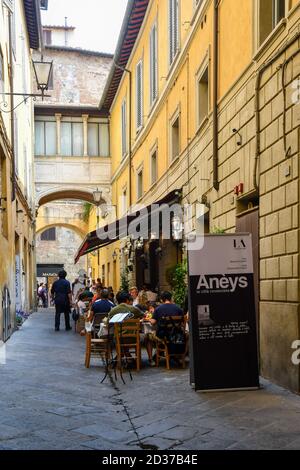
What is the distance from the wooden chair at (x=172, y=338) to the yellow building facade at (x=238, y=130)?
1356mm

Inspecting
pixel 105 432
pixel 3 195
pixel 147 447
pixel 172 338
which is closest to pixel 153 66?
pixel 3 195

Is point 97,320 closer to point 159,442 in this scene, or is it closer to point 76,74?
point 159,442

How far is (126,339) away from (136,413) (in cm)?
285

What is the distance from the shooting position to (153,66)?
59.4 feet

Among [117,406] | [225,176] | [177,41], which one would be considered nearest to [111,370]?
[117,406]

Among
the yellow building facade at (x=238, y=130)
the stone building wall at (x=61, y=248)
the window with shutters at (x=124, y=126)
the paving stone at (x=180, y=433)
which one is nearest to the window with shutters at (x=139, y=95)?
the yellow building facade at (x=238, y=130)

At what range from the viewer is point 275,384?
296 inches

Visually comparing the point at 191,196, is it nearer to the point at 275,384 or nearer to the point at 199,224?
the point at 199,224

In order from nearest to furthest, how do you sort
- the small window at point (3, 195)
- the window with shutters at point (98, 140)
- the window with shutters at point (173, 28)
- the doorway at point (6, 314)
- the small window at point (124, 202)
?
the doorway at point (6, 314) < the small window at point (3, 195) < the window with shutters at point (173, 28) < the small window at point (124, 202) < the window with shutters at point (98, 140)

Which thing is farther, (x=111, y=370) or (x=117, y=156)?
(x=117, y=156)

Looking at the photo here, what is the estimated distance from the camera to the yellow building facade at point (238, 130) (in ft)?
23.8

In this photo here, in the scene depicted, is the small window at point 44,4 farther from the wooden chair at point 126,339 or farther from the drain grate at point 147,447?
the drain grate at point 147,447

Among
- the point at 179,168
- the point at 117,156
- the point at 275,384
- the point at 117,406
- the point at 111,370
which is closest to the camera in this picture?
the point at 117,406
